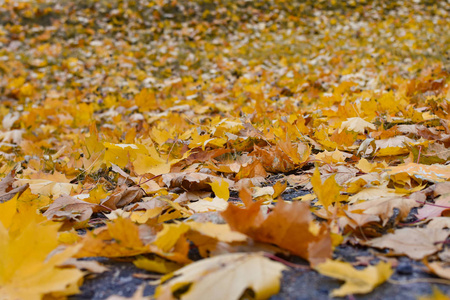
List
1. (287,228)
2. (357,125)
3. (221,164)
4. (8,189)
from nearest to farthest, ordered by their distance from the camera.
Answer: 1. (287,228)
2. (8,189)
3. (221,164)
4. (357,125)

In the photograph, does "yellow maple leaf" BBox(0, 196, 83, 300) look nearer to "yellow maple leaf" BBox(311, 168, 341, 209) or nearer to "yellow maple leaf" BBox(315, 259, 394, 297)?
"yellow maple leaf" BBox(315, 259, 394, 297)

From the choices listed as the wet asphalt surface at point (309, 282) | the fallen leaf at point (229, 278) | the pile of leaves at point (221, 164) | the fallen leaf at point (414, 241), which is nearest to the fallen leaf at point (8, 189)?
the pile of leaves at point (221, 164)

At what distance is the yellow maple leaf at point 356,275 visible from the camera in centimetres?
64

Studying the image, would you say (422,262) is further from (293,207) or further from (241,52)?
(241,52)

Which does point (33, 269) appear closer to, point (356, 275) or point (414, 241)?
point (356, 275)

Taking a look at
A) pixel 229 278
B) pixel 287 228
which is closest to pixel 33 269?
pixel 229 278

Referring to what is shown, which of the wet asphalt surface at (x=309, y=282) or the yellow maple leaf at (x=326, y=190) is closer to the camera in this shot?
the wet asphalt surface at (x=309, y=282)

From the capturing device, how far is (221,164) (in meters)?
1.61

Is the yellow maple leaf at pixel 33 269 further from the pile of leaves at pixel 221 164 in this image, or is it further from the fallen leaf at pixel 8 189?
the fallen leaf at pixel 8 189

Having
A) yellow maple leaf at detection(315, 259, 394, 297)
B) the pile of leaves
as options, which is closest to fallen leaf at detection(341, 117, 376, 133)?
the pile of leaves

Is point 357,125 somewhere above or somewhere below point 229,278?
below

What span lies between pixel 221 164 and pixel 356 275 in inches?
39.3

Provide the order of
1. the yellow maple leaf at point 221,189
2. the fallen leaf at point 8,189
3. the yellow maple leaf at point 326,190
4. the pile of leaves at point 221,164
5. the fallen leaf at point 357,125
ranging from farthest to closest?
the fallen leaf at point 357,125 < the fallen leaf at point 8,189 < the yellow maple leaf at point 221,189 < the yellow maple leaf at point 326,190 < the pile of leaves at point 221,164

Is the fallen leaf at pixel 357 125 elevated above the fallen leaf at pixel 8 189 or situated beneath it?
elevated above
